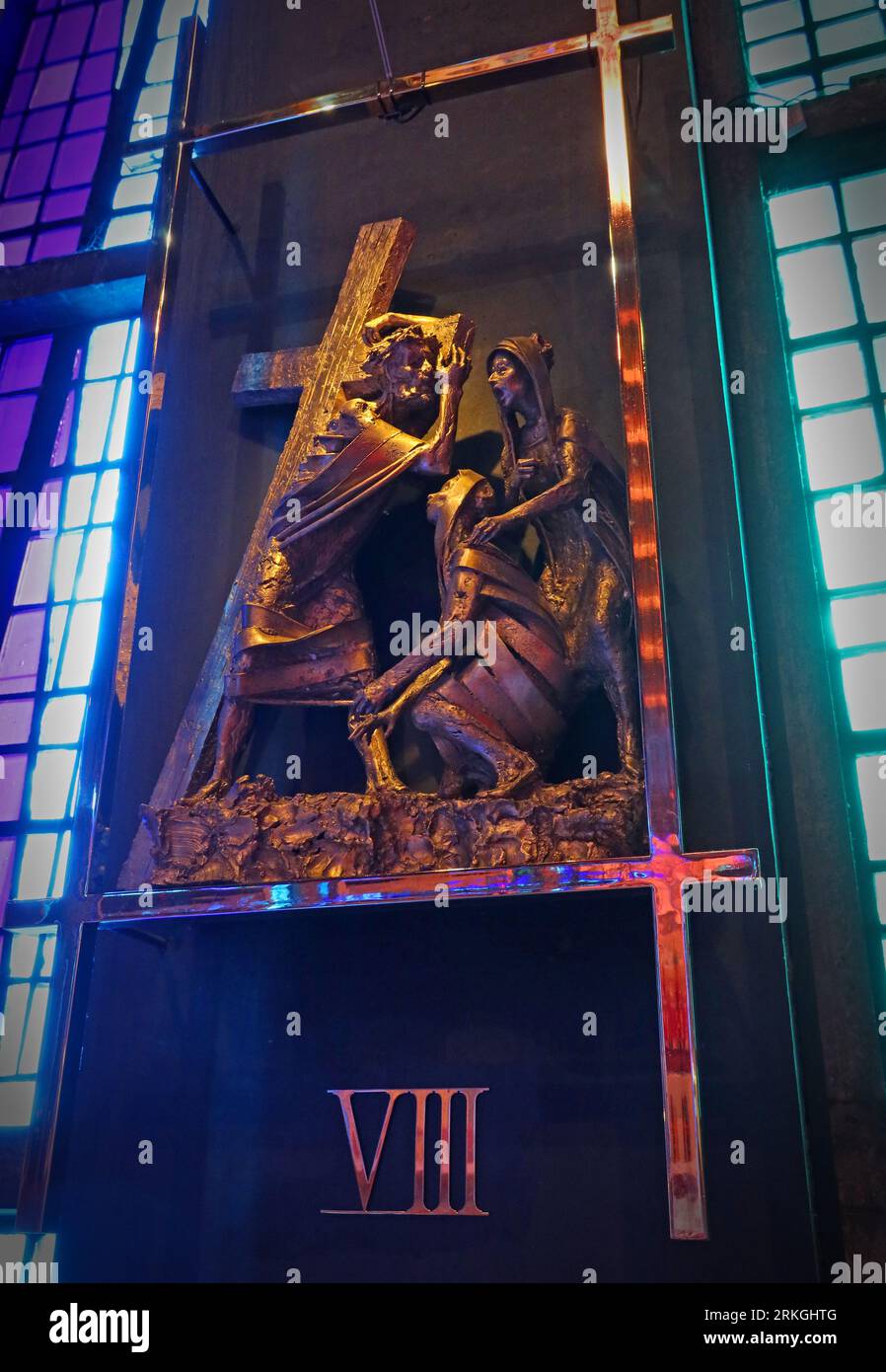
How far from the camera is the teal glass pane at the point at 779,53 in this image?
4.39 meters

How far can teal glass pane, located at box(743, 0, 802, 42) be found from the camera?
14.7 ft

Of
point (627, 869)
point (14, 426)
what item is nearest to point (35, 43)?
point (14, 426)

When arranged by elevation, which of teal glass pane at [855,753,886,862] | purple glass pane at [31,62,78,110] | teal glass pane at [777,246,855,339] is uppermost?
purple glass pane at [31,62,78,110]

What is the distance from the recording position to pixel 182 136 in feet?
13.9

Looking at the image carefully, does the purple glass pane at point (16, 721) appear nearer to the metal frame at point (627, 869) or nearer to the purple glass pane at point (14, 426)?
the metal frame at point (627, 869)

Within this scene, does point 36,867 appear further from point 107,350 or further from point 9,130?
point 9,130

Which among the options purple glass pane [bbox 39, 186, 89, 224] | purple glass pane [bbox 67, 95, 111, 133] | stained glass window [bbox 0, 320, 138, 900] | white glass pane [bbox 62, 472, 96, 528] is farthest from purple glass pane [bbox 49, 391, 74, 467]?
purple glass pane [bbox 67, 95, 111, 133]

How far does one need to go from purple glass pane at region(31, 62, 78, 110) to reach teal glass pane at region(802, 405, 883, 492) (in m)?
4.23

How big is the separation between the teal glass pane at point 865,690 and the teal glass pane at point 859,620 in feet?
0.17

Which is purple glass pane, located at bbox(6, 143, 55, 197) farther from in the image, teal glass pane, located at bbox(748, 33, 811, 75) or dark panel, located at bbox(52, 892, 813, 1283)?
dark panel, located at bbox(52, 892, 813, 1283)

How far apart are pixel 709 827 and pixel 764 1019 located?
0.51m

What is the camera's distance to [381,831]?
9.83ft

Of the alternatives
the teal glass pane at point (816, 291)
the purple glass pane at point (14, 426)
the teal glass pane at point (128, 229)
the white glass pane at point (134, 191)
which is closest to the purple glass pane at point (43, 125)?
the white glass pane at point (134, 191)
